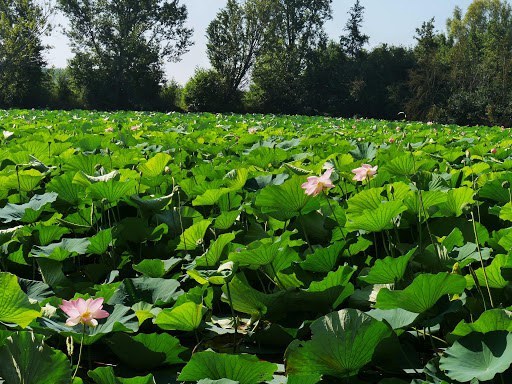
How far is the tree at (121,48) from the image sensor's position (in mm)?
33031

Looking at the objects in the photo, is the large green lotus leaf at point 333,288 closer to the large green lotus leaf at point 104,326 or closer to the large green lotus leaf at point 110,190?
the large green lotus leaf at point 104,326

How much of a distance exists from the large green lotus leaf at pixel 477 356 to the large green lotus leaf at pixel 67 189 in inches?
47.6

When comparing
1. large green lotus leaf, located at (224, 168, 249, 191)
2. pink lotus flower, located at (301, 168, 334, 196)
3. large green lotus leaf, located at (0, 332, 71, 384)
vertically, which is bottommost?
large green lotus leaf, located at (0, 332, 71, 384)

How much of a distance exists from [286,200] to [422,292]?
53cm

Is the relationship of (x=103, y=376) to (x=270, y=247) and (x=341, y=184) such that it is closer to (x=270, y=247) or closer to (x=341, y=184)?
(x=270, y=247)

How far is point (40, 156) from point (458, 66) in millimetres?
35143

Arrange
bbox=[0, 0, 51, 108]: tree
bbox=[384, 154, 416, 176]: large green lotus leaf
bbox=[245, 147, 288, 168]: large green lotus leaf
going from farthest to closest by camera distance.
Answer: bbox=[0, 0, 51, 108]: tree
bbox=[245, 147, 288, 168]: large green lotus leaf
bbox=[384, 154, 416, 176]: large green lotus leaf

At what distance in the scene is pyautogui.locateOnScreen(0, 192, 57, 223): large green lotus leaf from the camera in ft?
5.24

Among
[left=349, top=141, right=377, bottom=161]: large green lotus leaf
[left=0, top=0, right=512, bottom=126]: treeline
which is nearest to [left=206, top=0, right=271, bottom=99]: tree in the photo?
[left=0, top=0, right=512, bottom=126]: treeline

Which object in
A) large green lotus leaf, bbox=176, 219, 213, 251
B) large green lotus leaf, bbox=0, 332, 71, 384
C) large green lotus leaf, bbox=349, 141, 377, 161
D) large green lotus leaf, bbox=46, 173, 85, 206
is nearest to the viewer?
large green lotus leaf, bbox=0, 332, 71, 384

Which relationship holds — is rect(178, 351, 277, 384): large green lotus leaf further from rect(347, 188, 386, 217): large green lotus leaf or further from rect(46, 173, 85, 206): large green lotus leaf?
rect(46, 173, 85, 206): large green lotus leaf

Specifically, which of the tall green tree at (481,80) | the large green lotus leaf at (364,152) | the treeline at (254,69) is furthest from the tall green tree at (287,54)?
the large green lotus leaf at (364,152)

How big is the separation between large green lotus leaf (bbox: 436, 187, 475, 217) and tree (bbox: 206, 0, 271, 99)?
35.9 metres

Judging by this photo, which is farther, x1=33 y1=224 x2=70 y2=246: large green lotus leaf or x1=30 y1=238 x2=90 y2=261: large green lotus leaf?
x1=33 y1=224 x2=70 y2=246: large green lotus leaf
